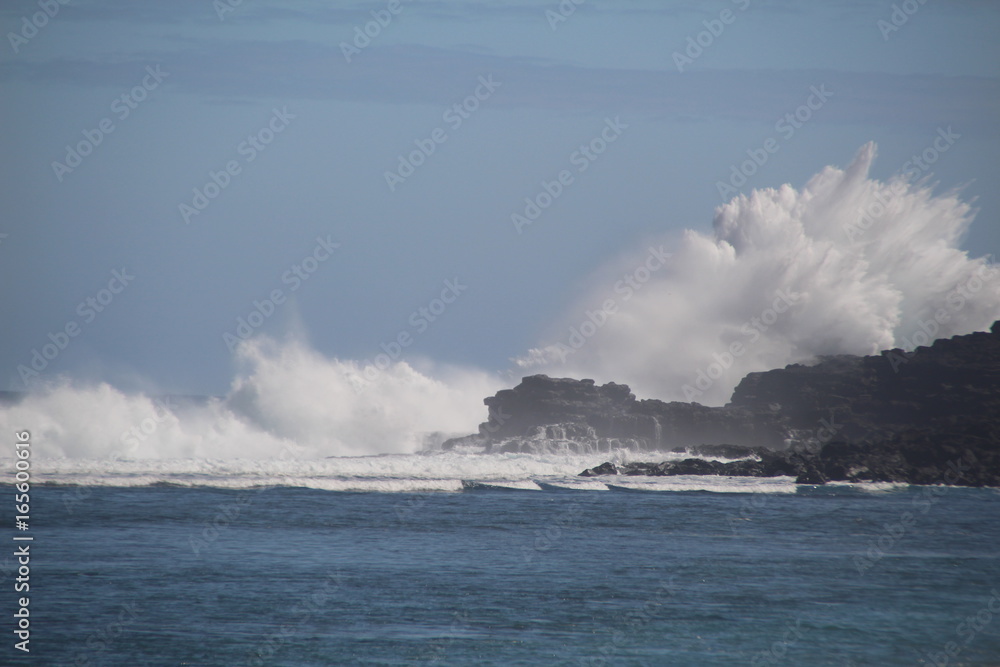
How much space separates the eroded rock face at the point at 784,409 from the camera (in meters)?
56.4

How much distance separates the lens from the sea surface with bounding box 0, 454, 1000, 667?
1603 cm

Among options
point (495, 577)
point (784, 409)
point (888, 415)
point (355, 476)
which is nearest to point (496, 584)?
point (495, 577)

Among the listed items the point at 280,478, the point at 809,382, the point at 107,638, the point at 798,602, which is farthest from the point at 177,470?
the point at 809,382

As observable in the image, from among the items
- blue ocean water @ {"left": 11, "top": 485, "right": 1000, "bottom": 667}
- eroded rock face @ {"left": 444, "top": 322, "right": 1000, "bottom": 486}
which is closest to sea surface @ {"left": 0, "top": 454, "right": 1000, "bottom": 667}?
blue ocean water @ {"left": 11, "top": 485, "right": 1000, "bottom": 667}

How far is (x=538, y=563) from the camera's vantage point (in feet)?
75.2

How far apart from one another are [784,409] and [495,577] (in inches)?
1808

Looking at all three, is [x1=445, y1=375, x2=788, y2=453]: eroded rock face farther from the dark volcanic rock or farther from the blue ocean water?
the blue ocean water

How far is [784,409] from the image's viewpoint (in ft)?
207

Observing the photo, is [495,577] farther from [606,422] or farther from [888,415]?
[888,415]

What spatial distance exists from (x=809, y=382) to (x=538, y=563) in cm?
4526

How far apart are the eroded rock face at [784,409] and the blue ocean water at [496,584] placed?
2246 cm

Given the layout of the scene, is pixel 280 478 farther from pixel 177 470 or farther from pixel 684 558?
pixel 684 558

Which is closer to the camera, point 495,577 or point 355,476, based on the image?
point 495,577

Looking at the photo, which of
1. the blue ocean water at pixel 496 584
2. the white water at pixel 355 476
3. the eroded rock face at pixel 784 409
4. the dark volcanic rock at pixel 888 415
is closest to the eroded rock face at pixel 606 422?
the eroded rock face at pixel 784 409
